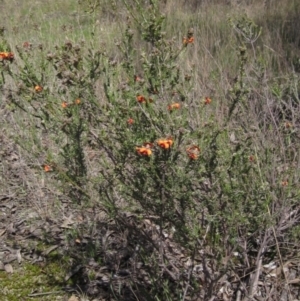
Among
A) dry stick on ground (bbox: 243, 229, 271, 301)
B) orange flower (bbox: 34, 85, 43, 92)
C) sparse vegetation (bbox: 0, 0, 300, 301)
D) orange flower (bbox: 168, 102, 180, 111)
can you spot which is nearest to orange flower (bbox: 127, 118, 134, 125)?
sparse vegetation (bbox: 0, 0, 300, 301)

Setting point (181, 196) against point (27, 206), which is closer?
point (181, 196)

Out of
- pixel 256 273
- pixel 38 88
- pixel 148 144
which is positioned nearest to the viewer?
pixel 148 144

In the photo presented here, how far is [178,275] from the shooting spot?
251 cm

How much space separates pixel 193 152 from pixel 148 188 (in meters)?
0.38

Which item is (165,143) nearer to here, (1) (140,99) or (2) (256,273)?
(1) (140,99)

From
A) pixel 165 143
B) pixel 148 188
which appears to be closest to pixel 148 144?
pixel 165 143

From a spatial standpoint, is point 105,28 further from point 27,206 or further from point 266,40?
point 27,206

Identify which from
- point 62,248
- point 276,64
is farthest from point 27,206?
point 276,64

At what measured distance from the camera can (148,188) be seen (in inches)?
89.7

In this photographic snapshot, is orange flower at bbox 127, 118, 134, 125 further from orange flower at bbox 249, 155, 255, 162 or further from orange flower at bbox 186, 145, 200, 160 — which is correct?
orange flower at bbox 249, 155, 255, 162

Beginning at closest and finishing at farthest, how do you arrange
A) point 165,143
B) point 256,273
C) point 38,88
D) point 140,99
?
1. point 165,143
2. point 140,99
3. point 38,88
4. point 256,273

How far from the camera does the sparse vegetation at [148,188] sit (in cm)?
213

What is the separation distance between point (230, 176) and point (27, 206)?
177cm

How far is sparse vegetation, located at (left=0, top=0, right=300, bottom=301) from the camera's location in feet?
6.99
